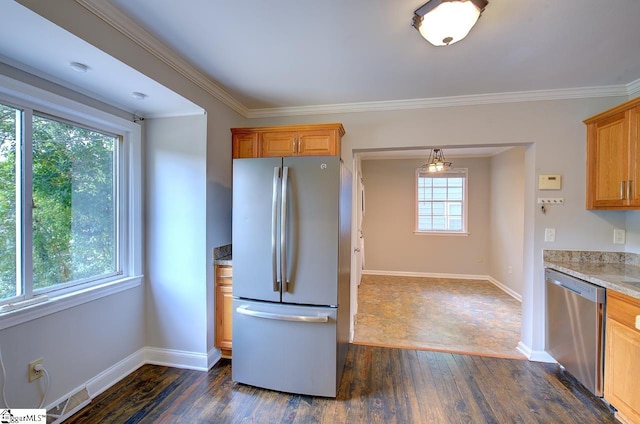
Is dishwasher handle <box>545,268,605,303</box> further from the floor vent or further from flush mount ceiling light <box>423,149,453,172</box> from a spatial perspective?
the floor vent

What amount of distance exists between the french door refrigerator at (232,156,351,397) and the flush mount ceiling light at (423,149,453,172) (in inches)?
115

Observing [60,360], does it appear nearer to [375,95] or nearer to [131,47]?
[131,47]

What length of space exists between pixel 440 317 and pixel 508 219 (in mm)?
2327

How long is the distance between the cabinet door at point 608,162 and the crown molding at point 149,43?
11.0ft

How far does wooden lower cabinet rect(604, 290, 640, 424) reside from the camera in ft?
5.15

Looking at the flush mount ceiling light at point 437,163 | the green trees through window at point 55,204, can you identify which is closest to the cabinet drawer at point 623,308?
the flush mount ceiling light at point 437,163

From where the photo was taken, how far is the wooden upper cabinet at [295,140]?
7.93 feet

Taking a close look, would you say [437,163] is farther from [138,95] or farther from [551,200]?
[138,95]

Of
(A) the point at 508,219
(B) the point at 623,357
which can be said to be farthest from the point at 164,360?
(A) the point at 508,219

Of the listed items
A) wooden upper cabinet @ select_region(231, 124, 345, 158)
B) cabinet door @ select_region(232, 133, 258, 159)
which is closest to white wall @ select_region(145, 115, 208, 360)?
cabinet door @ select_region(232, 133, 258, 159)

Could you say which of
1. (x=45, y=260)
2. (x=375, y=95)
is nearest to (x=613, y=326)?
(x=375, y=95)

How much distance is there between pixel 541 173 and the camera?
2457 millimetres

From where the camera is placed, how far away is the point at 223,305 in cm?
243

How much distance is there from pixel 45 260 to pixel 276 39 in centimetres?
215
